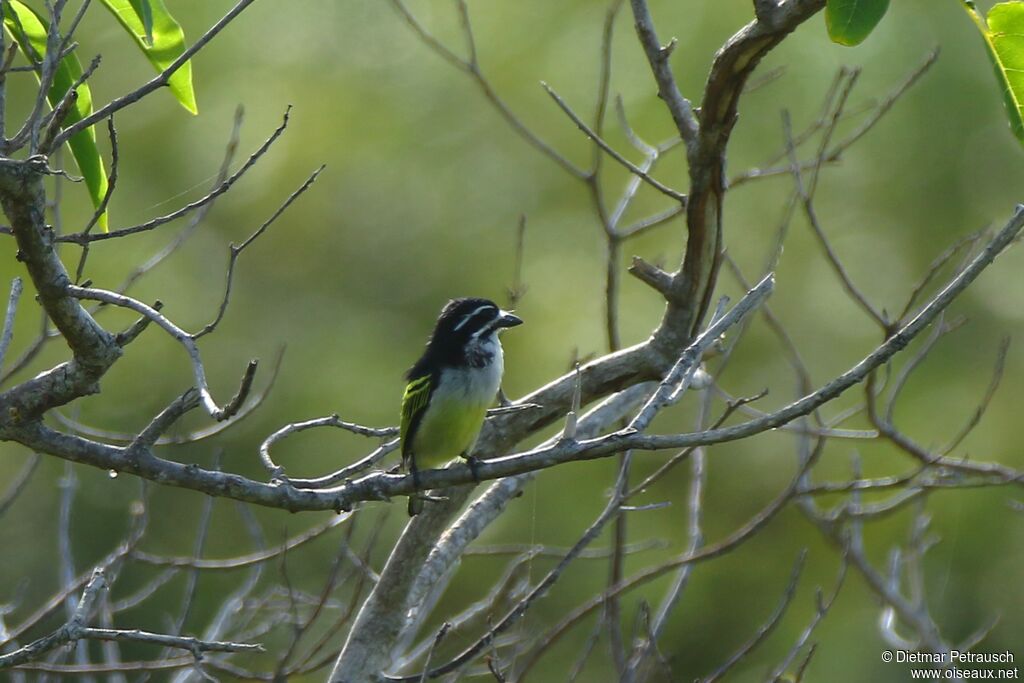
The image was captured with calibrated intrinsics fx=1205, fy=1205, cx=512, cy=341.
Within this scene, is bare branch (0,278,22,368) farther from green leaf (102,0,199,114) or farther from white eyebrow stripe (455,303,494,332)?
white eyebrow stripe (455,303,494,332)

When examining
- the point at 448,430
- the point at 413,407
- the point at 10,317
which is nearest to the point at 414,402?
the point at 413,407

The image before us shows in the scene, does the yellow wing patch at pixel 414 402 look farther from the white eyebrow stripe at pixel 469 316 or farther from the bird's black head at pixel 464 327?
the white eyebrow stripe at pixel 469 316

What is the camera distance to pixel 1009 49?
319cm

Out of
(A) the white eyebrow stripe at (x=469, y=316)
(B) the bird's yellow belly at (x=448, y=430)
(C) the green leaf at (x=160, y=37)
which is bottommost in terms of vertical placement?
(B) the bird's yellow belly at (x=448, y=430)

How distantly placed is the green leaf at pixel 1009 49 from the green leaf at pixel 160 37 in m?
2.25

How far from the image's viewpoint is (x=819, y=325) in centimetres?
1027

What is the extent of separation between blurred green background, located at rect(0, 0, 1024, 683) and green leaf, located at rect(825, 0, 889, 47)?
17.7ft

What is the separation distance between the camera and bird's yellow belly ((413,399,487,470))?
5.10 m

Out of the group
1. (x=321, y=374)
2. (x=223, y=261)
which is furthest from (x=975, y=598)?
(x=223, y=261)

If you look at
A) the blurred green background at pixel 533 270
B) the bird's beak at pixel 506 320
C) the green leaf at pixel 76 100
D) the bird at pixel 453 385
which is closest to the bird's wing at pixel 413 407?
the bird at pixel 453 385

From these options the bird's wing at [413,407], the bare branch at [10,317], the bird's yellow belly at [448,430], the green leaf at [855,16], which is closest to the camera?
the green leaf at [855,16]

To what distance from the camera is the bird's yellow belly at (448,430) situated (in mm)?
5102

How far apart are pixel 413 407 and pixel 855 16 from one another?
2.97m

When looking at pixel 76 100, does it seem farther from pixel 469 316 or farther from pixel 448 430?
pixel 469 316
